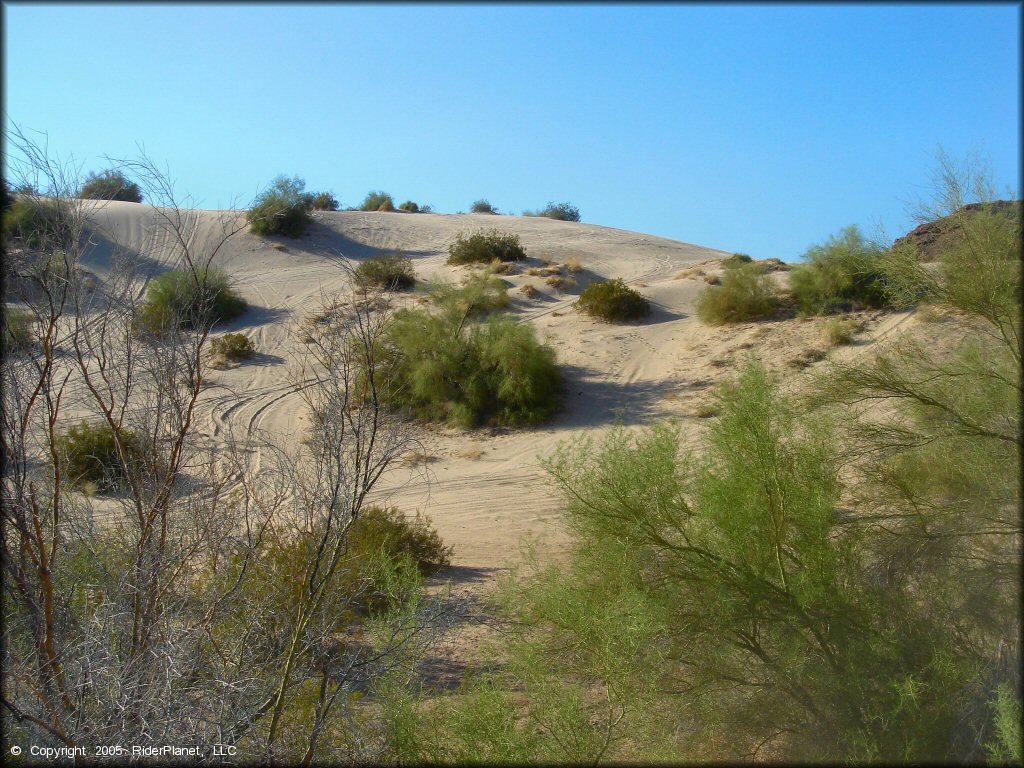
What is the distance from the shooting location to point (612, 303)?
957 inches

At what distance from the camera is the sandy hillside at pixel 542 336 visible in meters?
11.5

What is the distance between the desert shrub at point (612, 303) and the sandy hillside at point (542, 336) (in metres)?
0.44

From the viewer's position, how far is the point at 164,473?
501cm

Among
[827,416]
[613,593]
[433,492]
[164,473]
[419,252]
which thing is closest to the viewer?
[164,473]

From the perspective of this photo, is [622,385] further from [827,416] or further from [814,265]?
[827,416]

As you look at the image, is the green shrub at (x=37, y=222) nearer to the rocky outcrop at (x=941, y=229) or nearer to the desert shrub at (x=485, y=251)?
the rocky outcrop at (x=941, y=229)

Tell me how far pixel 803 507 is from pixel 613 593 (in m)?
1.43

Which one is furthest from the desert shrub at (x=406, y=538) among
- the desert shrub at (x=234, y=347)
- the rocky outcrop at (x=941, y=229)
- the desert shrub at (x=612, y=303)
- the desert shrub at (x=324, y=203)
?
the desert shrub at (x=324, y=203)

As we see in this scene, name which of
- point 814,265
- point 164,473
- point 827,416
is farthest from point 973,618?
point 814,265

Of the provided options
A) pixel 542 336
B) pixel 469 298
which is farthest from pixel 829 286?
pixel 469 298

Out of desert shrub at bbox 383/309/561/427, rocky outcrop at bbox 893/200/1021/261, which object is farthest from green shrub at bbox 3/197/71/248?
desert shrub at bbox 383/309/561/427

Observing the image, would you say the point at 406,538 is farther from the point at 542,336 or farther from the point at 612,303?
the point at 612,303

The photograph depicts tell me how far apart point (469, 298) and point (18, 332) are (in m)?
17.1

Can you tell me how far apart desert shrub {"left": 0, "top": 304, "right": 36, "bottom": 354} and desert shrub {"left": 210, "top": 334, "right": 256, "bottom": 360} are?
1738 centimetres
